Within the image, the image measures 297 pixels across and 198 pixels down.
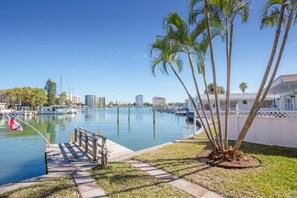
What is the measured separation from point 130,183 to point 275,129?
7507 mm

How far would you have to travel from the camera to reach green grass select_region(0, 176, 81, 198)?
13.1ft

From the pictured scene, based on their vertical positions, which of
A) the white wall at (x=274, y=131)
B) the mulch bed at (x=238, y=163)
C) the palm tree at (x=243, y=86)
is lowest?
the mulch bed at (x=238, y=163)

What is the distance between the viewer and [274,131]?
8398 mm

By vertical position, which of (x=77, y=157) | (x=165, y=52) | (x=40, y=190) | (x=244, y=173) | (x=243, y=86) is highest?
(x=243, y=86)

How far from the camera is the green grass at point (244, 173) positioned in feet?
12.9

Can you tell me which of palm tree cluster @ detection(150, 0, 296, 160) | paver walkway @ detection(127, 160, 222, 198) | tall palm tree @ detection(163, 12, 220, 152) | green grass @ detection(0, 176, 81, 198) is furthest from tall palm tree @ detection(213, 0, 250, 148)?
green grass @ detection(0, 176, 81, 198)

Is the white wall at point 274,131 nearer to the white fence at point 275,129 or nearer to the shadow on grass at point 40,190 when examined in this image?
the white fence at point 275,129

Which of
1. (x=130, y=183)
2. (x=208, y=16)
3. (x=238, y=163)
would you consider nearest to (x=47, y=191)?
(x=130, y=183)

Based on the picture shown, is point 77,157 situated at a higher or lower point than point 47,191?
lower

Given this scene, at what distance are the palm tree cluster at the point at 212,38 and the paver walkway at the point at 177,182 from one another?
2.19 metres

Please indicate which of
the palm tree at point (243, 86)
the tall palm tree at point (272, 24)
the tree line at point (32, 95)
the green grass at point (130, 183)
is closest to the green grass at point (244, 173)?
the green grass at point (130, 183)

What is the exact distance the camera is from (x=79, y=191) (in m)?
4.16

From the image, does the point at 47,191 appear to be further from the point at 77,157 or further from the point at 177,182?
the point at 77,157

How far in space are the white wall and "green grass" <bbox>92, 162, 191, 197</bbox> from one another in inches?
266
